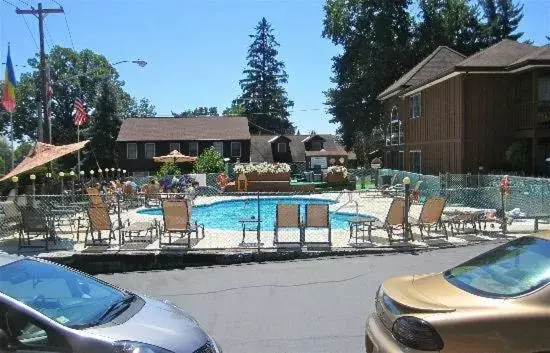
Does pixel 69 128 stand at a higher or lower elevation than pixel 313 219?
higher

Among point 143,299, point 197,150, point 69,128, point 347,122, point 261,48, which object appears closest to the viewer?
point 143,299

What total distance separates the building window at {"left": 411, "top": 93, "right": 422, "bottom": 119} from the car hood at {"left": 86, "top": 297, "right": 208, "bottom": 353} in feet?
95.0

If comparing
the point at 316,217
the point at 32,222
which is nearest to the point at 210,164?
the point at 32,222

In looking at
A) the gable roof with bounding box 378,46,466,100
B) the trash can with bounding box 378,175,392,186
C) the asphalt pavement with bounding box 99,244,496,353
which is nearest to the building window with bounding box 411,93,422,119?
the gable roof with bounding box 378,46,466,100

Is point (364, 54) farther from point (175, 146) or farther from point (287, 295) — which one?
point (287, 295)

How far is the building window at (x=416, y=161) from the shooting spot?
106 feet

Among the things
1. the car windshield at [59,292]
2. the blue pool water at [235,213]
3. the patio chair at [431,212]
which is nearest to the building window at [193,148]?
the blue pool water at [235,213]

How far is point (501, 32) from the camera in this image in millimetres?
55031

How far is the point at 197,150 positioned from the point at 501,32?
33.1 m

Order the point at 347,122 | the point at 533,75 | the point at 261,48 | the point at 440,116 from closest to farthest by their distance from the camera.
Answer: the point at 533,75
the point at 440,116
the point at 347,122
the point at 261,48

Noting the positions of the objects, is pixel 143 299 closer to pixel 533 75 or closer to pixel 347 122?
pixel 533 75

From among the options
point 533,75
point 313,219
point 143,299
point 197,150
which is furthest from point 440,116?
point 197,150

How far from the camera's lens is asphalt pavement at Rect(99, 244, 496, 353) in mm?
6512

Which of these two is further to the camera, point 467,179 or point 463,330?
point 467,179
